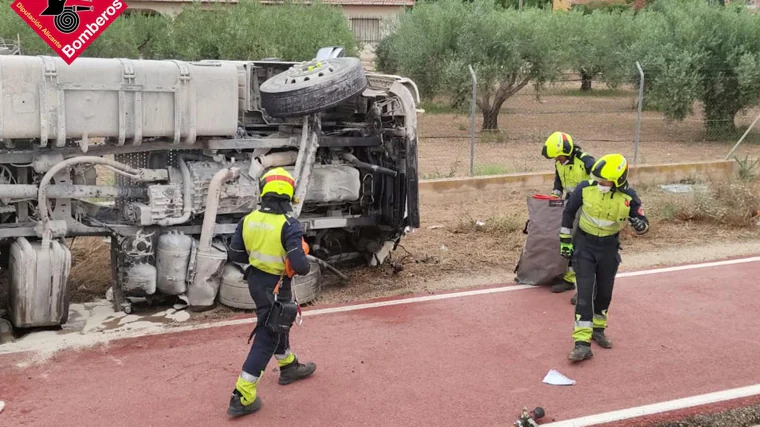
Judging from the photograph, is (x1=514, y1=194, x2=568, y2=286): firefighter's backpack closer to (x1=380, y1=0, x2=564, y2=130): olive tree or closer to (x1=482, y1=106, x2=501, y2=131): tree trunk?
(x1=380, y1=0, x2=564, y2=130): olive tree

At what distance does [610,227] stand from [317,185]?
298 cm

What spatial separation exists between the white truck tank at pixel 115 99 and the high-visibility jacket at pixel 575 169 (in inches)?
137

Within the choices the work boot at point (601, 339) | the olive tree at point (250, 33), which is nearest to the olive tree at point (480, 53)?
the olive tree at point (250, 33)

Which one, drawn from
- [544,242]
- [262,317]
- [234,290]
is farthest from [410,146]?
[262,317]

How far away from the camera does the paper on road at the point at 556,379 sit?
6.14 metres

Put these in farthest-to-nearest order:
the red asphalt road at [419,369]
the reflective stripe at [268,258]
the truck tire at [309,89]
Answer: the truck tire at [309,89]
the red asphalt road at [419,369]
the reflective stripe at [268,258]

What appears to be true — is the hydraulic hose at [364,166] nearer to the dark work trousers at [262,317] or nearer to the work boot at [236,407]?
the dark work trousers at [262,317]

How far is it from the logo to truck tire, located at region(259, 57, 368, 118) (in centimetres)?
408

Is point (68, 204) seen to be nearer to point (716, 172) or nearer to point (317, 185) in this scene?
point (317, 185)

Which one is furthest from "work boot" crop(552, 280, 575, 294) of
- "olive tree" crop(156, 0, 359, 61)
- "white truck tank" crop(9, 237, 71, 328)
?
"olive tree" crop(156, 0, 359, 61)

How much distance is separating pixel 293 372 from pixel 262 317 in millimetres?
761

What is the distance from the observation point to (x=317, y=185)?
812cm

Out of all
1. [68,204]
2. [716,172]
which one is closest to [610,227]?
[68,204]

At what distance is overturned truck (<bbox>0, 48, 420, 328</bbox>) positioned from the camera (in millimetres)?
6746
